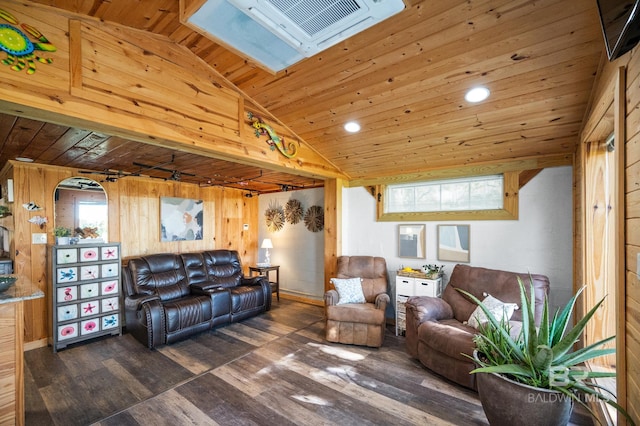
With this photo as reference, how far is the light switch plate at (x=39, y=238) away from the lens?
354 cm

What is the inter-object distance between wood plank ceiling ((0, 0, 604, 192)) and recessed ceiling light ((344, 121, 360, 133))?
6 centimetres

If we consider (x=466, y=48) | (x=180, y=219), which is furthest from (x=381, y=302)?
(x=180, y=219)

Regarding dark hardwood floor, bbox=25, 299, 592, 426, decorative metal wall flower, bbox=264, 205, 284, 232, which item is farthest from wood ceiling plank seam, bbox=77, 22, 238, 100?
decorative metal wall flower, bbox=264, 205, 284, 232

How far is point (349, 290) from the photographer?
3.75 meters

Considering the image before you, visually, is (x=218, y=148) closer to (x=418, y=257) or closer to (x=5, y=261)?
(x=418, y=257)

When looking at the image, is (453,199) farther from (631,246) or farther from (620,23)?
(620,23)

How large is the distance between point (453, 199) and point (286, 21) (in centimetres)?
299

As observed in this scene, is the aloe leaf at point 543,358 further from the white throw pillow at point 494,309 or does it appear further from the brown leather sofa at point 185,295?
the brown leather sofa at point 185,295

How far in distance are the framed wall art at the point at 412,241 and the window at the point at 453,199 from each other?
15 centimetres

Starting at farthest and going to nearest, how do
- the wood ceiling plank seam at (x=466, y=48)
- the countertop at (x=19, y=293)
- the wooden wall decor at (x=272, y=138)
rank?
the wooden wall decor at (x=272, y=138)
the countertop at (x=19, y=293)
the wood ceiling plank seam at (x=466, y=48)

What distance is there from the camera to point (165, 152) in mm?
3180

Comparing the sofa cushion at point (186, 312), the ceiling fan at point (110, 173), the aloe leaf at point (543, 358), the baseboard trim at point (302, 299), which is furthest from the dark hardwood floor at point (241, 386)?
the ceiling fan at point (110, 173)

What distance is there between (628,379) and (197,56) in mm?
3352

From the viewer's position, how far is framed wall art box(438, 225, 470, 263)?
3587 millimetres
